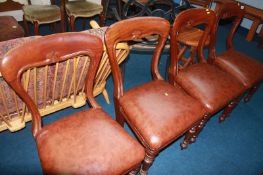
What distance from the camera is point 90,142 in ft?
3.46

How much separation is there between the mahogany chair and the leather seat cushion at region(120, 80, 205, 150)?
12 centimetres

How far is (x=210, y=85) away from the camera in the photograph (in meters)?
1.55

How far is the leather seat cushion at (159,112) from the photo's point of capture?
3.88 feet

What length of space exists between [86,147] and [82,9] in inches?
80.7

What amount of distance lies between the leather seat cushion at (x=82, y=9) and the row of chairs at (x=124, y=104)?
152 cm

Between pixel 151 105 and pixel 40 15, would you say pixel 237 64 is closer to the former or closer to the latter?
pixel 151 105

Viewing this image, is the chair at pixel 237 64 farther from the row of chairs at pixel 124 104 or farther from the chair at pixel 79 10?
the chair at pixel 79 10

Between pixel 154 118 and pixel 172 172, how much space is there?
1.90 ft

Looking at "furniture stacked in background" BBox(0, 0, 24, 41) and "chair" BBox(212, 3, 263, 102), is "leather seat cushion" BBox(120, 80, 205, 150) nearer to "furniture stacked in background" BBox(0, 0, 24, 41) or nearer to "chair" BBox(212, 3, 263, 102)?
"chair" BBox(212, 3, 263, 102)

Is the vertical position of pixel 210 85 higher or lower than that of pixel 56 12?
lower

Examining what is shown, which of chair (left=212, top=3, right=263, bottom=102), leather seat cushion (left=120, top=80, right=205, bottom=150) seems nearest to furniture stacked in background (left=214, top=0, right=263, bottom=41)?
A: chair (left=212, top=3, right=263, bottom=102)

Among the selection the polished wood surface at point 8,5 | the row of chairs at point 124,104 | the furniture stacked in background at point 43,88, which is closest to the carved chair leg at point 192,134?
the row of chairs at point 124,104

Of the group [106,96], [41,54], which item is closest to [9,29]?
[106,96]

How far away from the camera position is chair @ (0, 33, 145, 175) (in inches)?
35.6
